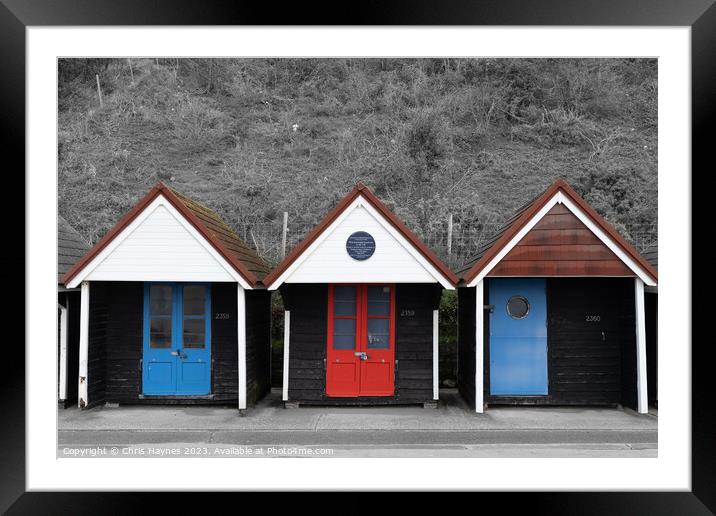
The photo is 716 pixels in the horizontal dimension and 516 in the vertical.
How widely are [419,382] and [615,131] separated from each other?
52.4ft

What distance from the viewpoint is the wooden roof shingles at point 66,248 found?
1082 centimetres

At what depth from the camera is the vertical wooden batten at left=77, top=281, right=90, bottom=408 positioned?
9.88 meters

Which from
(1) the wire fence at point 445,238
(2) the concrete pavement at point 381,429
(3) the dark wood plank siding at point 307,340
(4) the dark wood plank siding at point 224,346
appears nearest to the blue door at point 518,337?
(2) the concrete pavement at point 381,429

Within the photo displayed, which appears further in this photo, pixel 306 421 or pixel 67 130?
pixel 67 130

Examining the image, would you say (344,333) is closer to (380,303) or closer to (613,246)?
(380,303)

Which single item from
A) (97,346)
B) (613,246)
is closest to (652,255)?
(613,246)

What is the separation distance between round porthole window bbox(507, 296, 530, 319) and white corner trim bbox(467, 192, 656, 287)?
105 cm

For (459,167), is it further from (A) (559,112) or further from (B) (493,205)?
(A) (559,112)

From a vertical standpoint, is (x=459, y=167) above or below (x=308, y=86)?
below

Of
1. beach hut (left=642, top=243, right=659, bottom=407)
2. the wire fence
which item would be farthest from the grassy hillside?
beach hut (left=642, top=243, right=659, bottom=407)

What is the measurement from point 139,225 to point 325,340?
409 cm

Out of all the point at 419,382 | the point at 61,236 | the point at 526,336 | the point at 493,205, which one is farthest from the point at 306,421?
the point at 493,205
